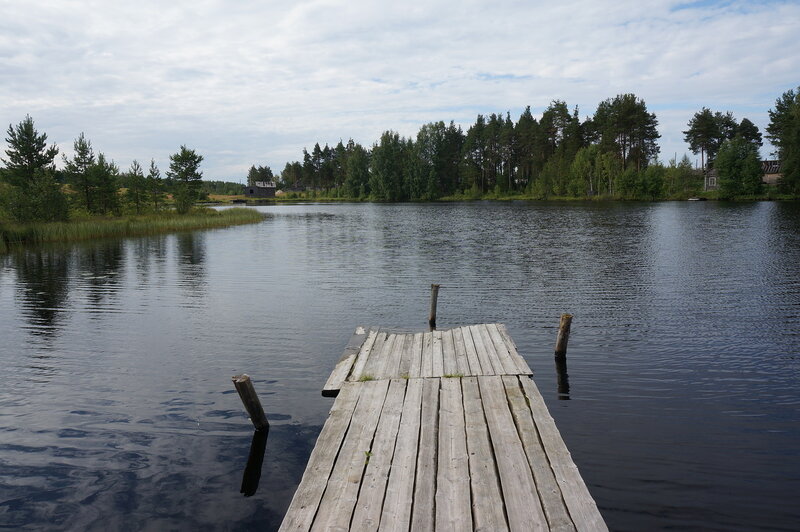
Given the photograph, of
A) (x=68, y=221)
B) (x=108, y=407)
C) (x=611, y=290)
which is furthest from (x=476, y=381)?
(x=68, y=221)

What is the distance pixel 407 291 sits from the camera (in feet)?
68.7

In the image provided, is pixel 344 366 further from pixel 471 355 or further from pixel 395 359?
pixel 471 355

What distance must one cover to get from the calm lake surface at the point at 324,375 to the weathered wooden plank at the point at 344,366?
0.66m

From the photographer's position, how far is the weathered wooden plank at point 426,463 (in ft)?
16.9

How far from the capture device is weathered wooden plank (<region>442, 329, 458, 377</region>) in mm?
9836

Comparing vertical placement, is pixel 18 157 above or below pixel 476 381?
above

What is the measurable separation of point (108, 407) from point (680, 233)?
42958 mm

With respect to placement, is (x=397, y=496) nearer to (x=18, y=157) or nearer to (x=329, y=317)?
(x=329, y=317)

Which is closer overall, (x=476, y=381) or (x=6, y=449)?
(x=6, y=449)

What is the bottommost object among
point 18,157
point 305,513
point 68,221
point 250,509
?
point 250,509

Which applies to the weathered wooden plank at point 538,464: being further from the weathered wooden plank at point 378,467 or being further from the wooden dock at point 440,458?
the weathered wooden plank at point 378,467

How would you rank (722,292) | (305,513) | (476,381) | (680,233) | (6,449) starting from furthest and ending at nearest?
(680,233)
(722,292)
(476,381)
(6,449)
(305,513)

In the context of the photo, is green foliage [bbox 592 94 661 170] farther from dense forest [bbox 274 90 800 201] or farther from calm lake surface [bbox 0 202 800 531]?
calm lake surface [bbox 0 202 800 531]

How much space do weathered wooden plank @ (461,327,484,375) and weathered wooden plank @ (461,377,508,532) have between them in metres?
1.43
